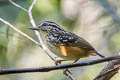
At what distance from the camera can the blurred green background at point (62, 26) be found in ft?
12.1

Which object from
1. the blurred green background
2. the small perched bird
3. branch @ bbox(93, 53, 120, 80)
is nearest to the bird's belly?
the small perched bird

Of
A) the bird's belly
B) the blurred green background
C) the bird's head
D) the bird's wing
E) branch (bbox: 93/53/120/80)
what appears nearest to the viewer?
branch (bbox: 93/53/120/80)

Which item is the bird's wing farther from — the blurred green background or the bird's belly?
the blurred green background

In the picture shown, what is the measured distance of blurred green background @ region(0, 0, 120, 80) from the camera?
12.1 feet

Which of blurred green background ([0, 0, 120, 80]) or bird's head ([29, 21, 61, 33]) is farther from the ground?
bird's head ([29, 21, 61, 33])

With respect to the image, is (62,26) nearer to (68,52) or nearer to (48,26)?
(48,26)

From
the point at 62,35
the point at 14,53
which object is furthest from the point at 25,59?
the point at 62,35

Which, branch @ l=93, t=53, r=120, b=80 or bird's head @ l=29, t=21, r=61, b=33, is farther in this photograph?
bird's head @ l=29, t=21, r=61, b=33

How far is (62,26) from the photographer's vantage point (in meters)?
4.38

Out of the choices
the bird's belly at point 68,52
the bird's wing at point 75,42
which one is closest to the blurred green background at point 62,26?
the bird's belly at point 68,52

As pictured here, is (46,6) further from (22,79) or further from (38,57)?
(38,57)

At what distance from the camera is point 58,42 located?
121 inches

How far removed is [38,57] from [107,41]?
4.32 ft

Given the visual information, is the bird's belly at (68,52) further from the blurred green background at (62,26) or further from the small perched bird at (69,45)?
the blurred green background at (62,26)
